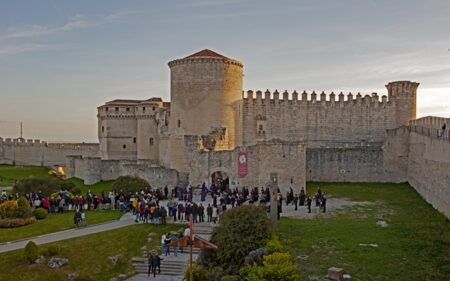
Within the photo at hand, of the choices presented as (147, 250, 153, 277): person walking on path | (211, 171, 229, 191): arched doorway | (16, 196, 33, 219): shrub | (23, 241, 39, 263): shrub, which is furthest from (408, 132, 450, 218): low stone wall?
(16, 196, 33, 219): shrub

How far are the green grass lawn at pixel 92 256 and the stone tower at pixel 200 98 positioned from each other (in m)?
14.4

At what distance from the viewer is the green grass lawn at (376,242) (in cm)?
1527

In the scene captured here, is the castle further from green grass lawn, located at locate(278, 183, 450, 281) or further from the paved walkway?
the paved walkway

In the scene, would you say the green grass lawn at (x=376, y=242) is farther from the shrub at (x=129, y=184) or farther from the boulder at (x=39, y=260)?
the shrub at (x=129, y=184)

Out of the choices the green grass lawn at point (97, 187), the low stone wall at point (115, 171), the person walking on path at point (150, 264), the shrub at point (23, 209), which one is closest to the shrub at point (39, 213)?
the shrub at point (23, 209)

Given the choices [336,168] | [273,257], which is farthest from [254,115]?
[273,257]

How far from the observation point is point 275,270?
1402cm

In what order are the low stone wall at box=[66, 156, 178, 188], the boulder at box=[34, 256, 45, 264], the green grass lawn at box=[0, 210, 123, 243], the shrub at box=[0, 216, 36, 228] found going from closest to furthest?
1. the boulder at box=[34, 256, 45, 264]
2. the green grass lawn at box=[0, 210, 123, 243]
3. the shrub at box=[0, 216, 36, 228]
4. the low stone wall at box=[66, 156, 178, 188]

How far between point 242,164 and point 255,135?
9.43 metres

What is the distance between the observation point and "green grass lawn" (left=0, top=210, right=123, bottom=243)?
22531mm

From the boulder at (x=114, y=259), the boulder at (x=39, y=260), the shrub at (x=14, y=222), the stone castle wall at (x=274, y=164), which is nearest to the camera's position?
the boulder at (x=39, y=260)

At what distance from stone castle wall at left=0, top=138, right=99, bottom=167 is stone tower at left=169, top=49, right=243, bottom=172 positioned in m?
31.7

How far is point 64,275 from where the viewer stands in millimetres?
18594

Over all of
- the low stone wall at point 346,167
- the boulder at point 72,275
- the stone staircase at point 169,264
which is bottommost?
the boulder at point 72,275
